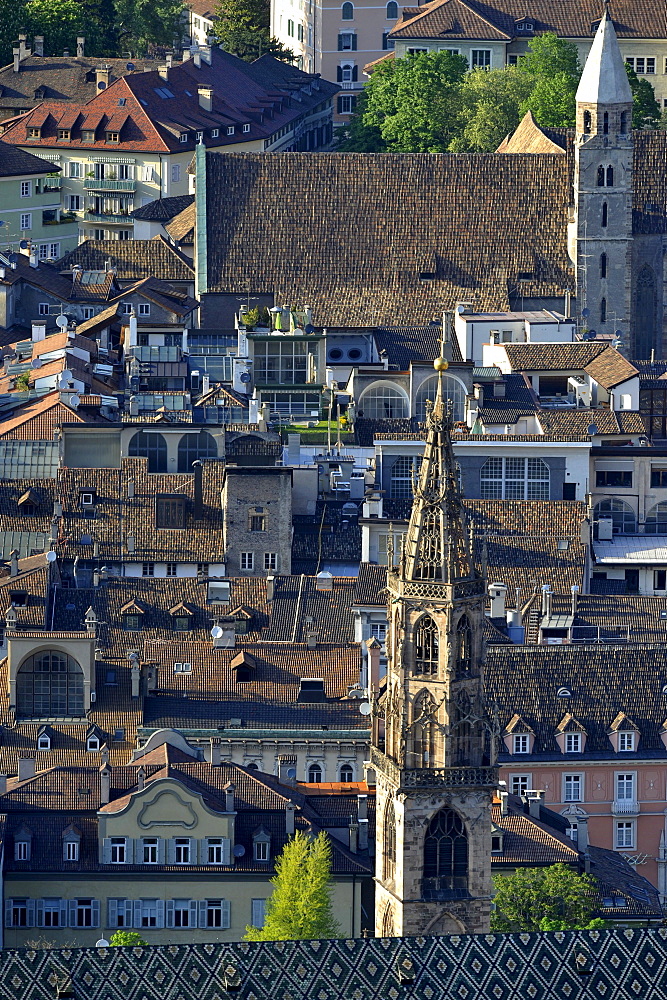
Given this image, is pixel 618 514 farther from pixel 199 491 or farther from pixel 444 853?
pixel 444 853

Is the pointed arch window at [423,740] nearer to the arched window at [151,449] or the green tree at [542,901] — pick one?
the green tree at [542,901]

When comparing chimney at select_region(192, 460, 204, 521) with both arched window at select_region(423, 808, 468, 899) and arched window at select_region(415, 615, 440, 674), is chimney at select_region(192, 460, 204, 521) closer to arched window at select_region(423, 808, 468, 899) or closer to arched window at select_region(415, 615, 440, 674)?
arched window at select_region(415, 615, 440, 674)

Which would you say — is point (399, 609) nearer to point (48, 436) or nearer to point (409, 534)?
point (409, 534)

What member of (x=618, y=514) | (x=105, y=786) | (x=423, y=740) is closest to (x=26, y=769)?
(x=105, y=786)

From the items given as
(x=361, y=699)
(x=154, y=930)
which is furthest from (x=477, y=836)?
(x=361, y=699)

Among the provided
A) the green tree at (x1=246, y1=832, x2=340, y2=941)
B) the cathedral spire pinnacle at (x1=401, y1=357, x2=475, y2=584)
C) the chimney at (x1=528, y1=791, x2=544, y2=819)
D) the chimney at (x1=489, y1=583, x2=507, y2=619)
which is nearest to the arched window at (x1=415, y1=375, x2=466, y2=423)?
the chimney at (x1=489, y1=583, x2=507, y2=619)

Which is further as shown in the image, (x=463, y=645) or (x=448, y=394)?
(x=448, y=394)
